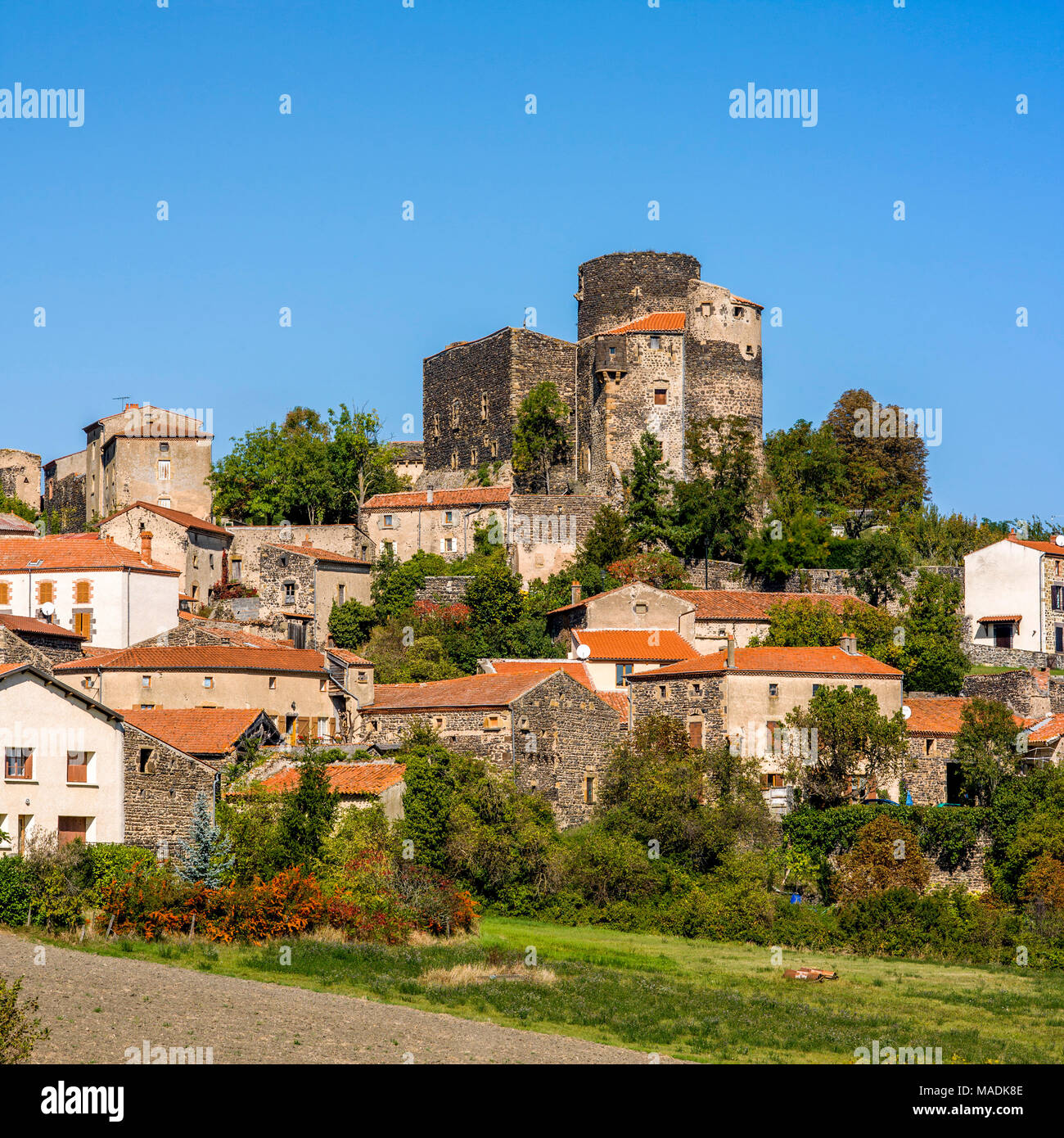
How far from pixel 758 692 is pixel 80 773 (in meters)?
20.0

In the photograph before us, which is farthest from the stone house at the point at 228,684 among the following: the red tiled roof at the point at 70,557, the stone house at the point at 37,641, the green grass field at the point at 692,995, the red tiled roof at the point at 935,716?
the red tiled roof at the point at 935,716

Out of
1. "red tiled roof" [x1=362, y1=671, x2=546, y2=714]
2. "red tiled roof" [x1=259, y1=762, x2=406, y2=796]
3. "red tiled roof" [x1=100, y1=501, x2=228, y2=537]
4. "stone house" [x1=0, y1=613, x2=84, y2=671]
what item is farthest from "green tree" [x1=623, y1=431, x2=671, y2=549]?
"red tiled roof" [x1=259, y1=762, x2=406, y2=796]

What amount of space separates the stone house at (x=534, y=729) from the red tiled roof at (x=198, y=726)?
484 centimetres

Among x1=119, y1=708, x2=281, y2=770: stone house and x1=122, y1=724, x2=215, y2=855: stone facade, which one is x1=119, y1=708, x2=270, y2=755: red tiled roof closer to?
x1=119, y1=708, x2=281, y2=770: stone house

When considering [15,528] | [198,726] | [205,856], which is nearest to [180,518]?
[15,528]

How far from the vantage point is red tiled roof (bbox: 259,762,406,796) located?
40844mm

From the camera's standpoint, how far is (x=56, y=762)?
36375mm

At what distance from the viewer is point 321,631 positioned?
2462 inches

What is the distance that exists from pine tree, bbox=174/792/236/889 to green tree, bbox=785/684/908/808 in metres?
17.9

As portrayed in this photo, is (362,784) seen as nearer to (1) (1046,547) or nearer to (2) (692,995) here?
(2) (692,995)

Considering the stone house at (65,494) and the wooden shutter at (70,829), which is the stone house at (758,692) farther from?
the stone house at (65,494)

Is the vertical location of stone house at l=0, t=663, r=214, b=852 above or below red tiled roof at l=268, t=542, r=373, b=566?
below

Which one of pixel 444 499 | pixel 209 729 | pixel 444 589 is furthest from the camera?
pixel 444 499
